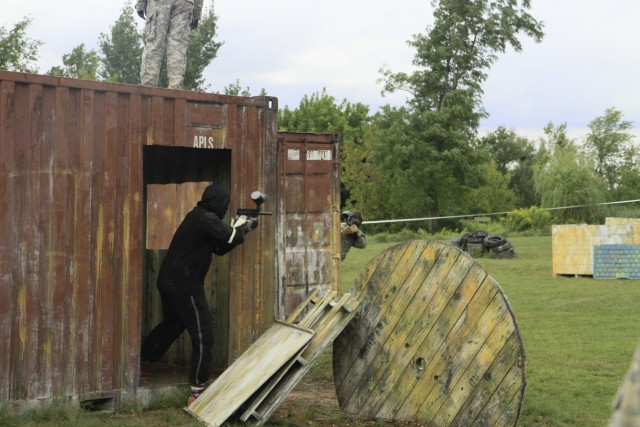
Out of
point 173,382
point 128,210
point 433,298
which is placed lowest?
point 173,382

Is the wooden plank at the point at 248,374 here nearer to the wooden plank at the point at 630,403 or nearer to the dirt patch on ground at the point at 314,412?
the dirt patch on ground at the point at 314,412

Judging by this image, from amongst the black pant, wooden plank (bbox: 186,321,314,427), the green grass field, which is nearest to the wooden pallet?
wooden plank (bbox: 186,321,314,427)

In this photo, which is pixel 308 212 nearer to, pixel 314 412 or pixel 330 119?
pixel 314 412

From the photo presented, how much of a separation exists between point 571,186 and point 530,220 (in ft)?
14.4

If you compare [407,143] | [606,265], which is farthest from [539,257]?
[407,143]

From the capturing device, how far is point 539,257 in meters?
27.5

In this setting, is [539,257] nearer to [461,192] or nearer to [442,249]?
[461,192]

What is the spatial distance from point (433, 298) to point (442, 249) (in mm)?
435

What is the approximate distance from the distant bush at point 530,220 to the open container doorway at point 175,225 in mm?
30704

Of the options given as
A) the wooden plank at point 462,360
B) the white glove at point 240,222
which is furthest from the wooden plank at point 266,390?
the white glove at point 240,222

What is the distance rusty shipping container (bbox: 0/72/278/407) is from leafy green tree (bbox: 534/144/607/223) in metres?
34.8

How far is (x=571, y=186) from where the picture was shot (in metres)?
43.2

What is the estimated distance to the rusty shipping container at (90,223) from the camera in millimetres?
7602

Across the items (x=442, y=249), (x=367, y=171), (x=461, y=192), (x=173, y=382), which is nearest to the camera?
(x=442, y=249)
